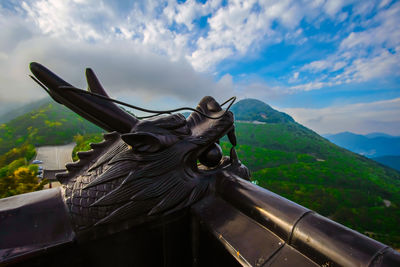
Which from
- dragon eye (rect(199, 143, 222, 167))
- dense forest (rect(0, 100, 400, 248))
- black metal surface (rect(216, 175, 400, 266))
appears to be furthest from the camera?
dense forest (rect(0, 100, 400, 248))

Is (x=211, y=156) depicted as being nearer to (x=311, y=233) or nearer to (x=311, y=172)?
(x=311, y=233)

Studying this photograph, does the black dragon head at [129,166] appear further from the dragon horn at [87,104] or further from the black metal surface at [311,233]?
the black metal surface at [311,233]

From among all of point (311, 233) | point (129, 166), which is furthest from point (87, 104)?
point (311, 233)

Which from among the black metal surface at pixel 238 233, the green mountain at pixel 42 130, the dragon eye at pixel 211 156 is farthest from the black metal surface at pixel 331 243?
the green mountain at pixel 42 130

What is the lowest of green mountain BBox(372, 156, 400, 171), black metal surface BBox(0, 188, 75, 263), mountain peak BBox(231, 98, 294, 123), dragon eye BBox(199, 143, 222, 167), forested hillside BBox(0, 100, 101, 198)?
green mountain BBox(372, 156, 400, 171)

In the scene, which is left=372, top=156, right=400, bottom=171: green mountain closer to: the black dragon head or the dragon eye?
the dragon eye

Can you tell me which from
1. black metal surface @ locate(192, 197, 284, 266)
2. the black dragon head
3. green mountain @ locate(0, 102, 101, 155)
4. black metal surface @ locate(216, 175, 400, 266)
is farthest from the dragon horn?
green mountain @ locate(0, 102, 101, 155)

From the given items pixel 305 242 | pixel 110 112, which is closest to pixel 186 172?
pixel 110 112
